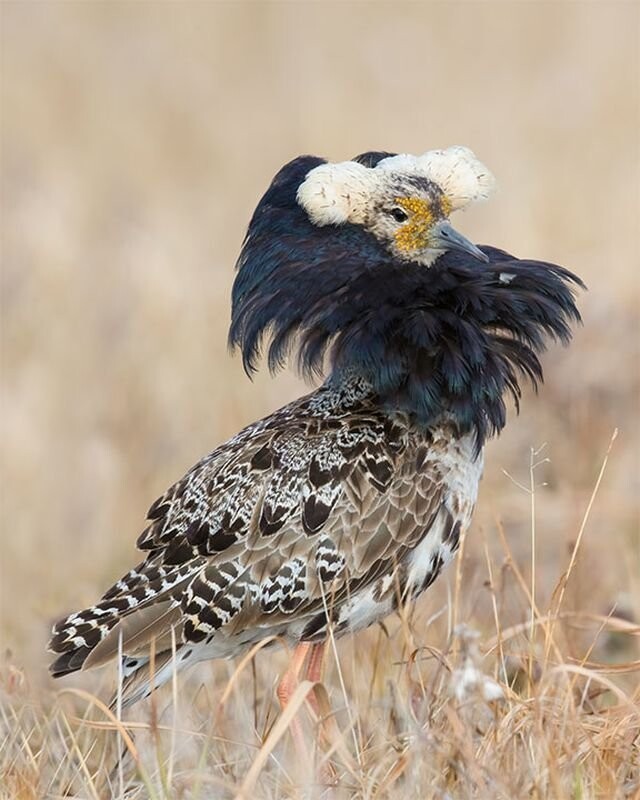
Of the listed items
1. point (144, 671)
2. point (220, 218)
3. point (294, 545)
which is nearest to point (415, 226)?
point (294, 545)

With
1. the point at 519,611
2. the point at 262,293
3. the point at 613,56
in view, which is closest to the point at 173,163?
the point at 613,56

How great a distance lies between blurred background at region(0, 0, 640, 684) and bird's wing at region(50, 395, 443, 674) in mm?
667

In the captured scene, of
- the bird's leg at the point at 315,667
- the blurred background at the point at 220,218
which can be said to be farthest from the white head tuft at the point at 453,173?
the bird's leg at the point at 315,667

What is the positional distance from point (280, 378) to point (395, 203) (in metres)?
5.26

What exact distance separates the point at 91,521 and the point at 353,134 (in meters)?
6.91

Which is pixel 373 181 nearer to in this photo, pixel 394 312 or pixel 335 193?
pixel 335 193

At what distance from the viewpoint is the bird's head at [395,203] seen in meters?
5.46

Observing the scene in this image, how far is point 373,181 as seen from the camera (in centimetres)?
554

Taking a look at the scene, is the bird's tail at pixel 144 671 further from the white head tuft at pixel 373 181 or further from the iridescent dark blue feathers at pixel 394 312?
the white head tuft at pixel 373 181

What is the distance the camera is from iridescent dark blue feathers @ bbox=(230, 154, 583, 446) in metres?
5.32

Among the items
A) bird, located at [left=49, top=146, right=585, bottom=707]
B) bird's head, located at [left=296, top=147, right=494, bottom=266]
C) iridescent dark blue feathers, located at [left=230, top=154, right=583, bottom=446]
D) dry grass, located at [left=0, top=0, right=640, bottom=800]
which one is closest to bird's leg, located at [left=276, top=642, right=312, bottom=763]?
bird, located at [left=49, top=146, right=585, bottom=707]

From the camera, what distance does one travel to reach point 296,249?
5.54 meters

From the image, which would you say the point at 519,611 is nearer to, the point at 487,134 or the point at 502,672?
the point at 502,672

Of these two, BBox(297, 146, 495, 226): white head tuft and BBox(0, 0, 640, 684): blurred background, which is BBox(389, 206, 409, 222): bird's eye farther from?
BBox(0, 0, 640, 684): blurred background
